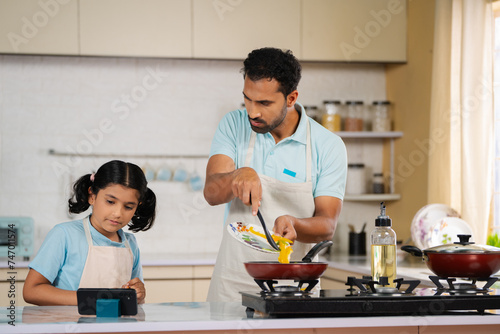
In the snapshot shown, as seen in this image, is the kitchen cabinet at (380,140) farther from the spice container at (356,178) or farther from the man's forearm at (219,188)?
the man's forearm at (219,188)

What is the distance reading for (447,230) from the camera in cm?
329

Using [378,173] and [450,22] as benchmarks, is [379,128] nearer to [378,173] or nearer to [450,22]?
[378,173]

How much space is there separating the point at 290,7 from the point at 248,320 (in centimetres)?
303

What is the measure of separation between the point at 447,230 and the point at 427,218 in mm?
211

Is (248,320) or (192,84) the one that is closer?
(248,320)

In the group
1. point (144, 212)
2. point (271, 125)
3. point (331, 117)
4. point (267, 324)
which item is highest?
point (331, 117)

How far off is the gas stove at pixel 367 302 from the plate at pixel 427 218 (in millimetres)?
1664

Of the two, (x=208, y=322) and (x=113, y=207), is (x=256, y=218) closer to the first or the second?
(x=113, y=207)

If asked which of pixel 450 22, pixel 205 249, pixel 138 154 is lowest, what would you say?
pixel 205 249

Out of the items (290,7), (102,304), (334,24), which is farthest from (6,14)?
(102,304)

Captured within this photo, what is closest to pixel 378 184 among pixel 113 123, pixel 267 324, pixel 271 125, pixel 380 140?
pixel 380 140

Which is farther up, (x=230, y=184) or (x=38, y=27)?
(x=38, y=27)

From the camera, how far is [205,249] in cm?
453

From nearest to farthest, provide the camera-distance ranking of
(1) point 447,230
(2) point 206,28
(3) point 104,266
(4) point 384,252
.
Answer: (4) point 384,252, (3) point 104,266, (1) point 447,230, (2) point 206,28
